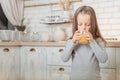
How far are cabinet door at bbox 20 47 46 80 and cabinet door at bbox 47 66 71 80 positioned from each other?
8cm

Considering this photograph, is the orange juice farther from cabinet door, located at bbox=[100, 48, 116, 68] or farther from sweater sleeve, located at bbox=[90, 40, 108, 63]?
cabinet door, located at bbox=[100, 48, 116, 68]

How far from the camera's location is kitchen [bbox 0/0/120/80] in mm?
2869

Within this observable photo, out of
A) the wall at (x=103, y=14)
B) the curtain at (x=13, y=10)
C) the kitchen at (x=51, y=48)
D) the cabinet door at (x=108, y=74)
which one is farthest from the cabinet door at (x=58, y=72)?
the curtain at (x=13, y=10)

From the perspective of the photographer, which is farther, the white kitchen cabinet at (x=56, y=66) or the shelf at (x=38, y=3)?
the shelf at (x=38, y=3)

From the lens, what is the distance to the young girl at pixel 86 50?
1759 mm

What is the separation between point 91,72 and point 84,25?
34 centimetres

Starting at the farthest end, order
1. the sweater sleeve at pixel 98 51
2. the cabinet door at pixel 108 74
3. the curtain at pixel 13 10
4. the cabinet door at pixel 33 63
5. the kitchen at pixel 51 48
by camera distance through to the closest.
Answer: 1. the curtain at pixel 13 10
2. the cabinet door at pixel 33 63
3. the kitchen at pixel 51 48
4. the cabinet door at pixel 108 74
5. the sweater sleeve at pixel 98 51

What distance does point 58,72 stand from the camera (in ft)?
9.61

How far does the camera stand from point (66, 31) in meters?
3.42

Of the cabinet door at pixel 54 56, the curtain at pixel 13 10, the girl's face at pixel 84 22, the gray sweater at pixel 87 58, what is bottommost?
the cabinet door at pixel 54 56

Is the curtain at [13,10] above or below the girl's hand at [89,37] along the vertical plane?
above

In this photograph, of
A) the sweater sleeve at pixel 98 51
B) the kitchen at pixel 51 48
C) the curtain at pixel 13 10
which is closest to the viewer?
the sweater sleeve at pixel 98 51

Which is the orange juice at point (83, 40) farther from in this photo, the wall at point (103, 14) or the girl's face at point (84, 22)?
the wall at point (103, 14)

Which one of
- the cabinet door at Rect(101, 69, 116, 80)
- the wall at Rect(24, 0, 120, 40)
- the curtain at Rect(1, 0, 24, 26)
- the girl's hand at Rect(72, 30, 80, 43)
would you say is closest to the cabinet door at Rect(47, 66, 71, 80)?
the cabinet door at Rect(101, 69, 116, 80)
